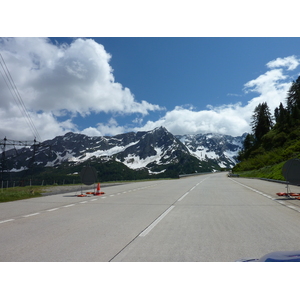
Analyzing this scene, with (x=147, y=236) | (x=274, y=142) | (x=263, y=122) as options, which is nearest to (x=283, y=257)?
(x=147, y=236)

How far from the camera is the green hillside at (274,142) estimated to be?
1971 inches

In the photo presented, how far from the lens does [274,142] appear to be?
80.6 metres

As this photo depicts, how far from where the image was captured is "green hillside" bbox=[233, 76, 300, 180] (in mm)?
50062

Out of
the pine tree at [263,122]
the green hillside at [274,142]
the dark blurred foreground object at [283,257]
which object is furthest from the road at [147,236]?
the pine tree at [263,122]

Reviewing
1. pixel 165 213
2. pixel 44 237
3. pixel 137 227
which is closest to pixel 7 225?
pixel 44 237

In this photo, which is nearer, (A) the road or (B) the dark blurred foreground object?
(B) the dark blurred foreground object

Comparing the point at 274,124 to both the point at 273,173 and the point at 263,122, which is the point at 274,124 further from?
the point at 273,173

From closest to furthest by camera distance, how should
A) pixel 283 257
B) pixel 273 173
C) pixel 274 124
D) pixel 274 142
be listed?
pixel 283 257
pixel 273 173
pixel 274 142
pixel 274 124

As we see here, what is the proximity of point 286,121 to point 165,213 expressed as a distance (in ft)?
268

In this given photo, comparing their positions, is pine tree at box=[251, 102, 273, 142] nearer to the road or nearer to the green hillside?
the green hillside

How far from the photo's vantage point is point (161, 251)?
5.61m

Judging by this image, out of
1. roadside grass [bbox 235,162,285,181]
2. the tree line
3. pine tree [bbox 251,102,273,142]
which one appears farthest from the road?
pine tree [bbox 251,102,273,142]
